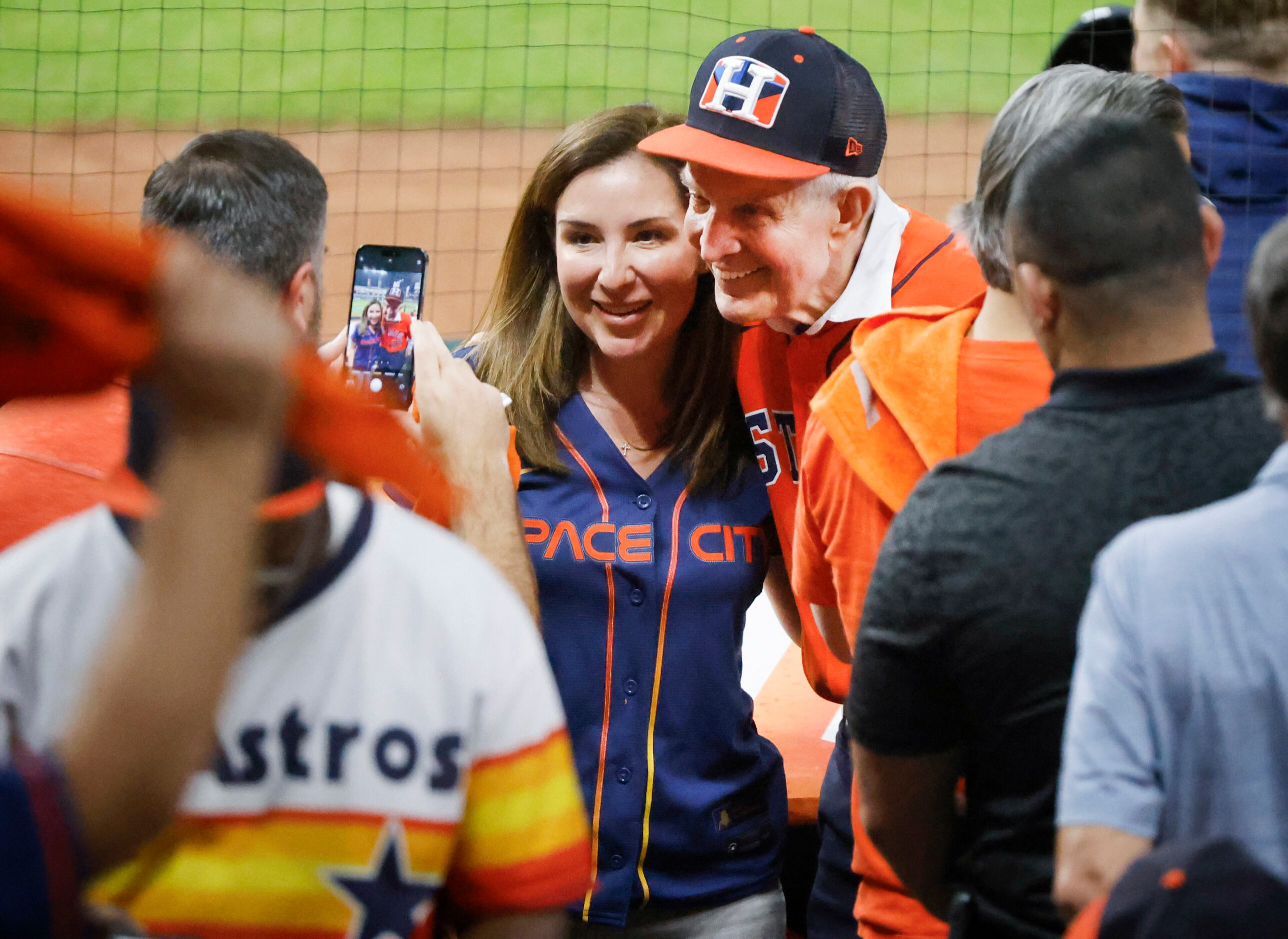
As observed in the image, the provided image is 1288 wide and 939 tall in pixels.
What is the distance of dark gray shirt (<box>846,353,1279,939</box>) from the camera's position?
1.05 metres

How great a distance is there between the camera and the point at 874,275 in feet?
6.17

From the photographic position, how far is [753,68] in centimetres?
190

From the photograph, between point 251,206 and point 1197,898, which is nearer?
point 1197,898

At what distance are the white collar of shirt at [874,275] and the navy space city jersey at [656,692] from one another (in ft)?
1.07

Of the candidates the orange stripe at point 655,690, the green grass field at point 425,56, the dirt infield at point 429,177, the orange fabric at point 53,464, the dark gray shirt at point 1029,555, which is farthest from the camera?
the green grass field at point 425,56

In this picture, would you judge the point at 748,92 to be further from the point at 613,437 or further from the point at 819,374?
the point at 613,437

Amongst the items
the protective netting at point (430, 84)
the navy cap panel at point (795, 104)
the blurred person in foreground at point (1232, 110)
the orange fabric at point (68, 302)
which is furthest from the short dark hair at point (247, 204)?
the protective netting at point (430, 84)

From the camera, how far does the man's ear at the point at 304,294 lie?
1386mm

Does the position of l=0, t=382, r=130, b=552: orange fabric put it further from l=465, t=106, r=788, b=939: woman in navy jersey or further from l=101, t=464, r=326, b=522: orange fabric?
l=465, t=106, r=788, b=939: woman in navy jersey

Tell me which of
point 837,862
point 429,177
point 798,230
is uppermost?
point 429,177

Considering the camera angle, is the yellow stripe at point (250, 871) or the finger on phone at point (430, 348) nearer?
the yellow stripe at point (250, 871)

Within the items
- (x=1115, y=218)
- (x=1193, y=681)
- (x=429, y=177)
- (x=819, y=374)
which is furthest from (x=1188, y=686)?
(x=429, y=177)

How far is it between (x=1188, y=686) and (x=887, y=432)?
54cm

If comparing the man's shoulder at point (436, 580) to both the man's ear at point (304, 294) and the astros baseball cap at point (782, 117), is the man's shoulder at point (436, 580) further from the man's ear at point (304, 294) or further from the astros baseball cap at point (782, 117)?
the astros baseball cap at point (782, 117)
